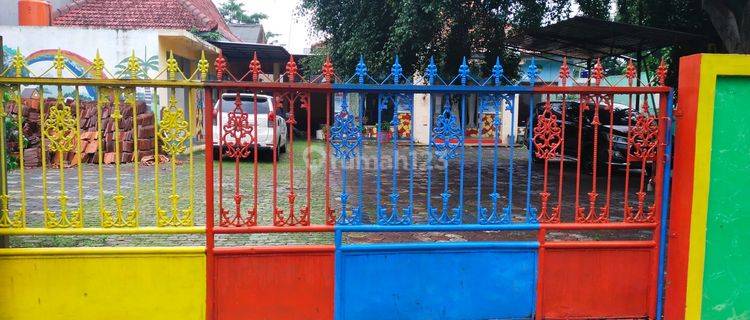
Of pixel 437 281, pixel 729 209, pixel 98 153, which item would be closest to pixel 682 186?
pixel 729 209

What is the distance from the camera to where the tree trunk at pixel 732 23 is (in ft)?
28.4

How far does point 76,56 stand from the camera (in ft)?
45.2

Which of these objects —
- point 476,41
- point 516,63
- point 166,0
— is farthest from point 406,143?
point 166,0

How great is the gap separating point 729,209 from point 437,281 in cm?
200

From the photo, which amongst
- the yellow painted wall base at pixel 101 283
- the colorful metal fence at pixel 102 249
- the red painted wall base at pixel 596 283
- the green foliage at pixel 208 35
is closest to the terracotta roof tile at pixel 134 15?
the green foliage at pixel 208 35

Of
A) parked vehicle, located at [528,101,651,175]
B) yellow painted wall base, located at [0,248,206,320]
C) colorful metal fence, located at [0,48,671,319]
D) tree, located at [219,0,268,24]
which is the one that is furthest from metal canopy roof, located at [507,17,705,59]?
tree, located at [219,0,268,24]

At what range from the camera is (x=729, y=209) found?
3.82m

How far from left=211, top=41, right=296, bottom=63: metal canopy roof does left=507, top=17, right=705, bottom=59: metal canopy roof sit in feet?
27.4

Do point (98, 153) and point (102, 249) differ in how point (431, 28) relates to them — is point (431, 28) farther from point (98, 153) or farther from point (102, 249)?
point (102, 249)

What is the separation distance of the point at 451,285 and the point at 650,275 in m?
1.47

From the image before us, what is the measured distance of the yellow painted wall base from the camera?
3766 millimetres

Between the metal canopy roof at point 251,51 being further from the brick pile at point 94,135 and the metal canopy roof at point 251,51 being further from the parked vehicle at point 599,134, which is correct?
the parked vehicle at point 599,134

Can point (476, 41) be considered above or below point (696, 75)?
above

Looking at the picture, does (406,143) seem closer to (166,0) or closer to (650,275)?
(166,0)
